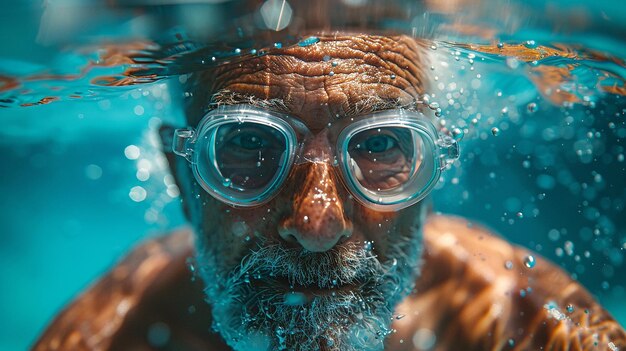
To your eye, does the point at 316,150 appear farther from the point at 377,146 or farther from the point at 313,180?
the point at 377,146

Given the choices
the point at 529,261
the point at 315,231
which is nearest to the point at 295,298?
the point at 315,231

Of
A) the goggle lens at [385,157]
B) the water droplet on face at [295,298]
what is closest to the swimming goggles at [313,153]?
the goggle lens at [385,157]

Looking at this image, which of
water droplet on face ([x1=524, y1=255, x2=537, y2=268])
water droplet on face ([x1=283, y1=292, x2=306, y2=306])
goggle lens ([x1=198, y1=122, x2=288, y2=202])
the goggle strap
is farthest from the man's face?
water droplet on face ([x1=524, y1=255, x2=537, y2=268])

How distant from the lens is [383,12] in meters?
2.76

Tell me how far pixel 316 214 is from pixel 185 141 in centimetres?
96

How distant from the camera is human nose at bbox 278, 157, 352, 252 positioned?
233 centimetres

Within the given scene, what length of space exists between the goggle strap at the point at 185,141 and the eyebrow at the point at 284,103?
0.20m

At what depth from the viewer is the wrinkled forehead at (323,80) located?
2645 mm

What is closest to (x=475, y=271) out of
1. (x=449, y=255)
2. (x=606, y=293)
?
(x=449, y=255)

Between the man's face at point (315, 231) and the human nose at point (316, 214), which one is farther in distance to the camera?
the man's face at point (315, 231)

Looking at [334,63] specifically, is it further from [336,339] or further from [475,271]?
[475,271]

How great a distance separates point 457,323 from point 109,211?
10.7m

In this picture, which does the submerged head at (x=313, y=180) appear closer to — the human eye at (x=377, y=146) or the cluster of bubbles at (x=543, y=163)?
the human eye at (x=377, y=146)

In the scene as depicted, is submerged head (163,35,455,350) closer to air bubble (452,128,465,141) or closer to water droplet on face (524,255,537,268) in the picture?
air bubble (452,128,465,141)
